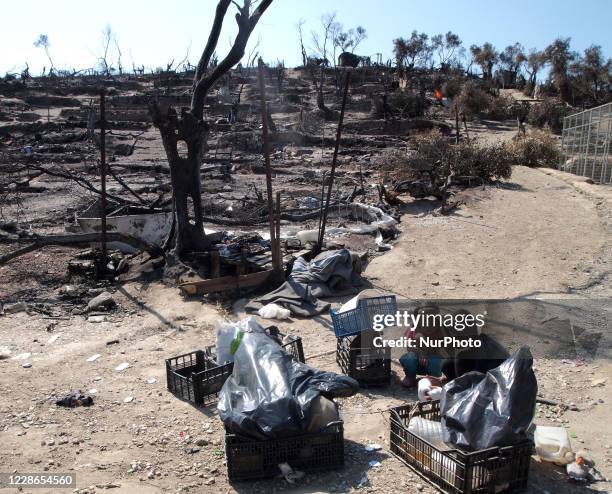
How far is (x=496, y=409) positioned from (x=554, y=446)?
62 cm

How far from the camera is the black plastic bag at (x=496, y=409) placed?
10.5 feet

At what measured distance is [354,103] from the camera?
129 feet

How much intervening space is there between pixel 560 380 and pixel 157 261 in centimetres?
531

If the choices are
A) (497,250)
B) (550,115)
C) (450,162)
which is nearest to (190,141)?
(497,250)

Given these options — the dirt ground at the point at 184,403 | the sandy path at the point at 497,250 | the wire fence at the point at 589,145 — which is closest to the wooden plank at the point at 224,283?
the dirt ground at the point at 184,403

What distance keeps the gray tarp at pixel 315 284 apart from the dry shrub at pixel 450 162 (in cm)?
Result: 713

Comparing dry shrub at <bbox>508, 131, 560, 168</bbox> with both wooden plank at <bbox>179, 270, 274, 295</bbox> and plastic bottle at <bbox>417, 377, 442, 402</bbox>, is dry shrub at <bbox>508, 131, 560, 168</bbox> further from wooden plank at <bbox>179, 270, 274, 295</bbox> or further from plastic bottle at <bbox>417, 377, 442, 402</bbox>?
plastic bottle at <bbox>417, 377, 442, 402</bbox>

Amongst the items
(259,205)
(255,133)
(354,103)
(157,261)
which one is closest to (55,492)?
(157,261)

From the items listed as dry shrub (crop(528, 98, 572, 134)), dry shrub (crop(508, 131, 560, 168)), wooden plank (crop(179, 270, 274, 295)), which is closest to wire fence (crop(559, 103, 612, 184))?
dry shrub (crop(508, 131, 560, 168))

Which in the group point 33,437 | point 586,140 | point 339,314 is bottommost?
point 33,437

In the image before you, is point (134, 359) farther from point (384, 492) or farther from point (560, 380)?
point (560, 380)

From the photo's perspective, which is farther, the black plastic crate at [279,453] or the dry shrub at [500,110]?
the dry shrub at [500,110]

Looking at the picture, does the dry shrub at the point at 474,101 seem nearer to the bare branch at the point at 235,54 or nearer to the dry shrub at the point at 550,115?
the dry shrub at the point at 550,115

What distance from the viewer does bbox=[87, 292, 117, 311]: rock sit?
6.87m
